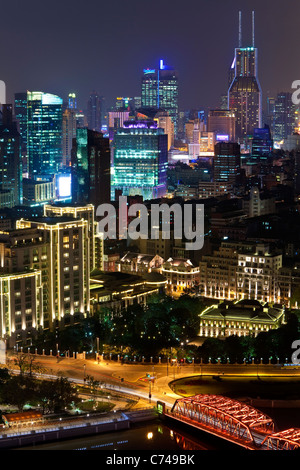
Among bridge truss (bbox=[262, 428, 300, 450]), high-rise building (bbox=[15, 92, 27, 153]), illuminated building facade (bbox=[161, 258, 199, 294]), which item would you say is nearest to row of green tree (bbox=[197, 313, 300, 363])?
bridge truss (bbox=[262, 428, 300, 450])

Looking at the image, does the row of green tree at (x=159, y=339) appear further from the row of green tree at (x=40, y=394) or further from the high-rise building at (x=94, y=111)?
the high-rise building at (x=94, y=111)

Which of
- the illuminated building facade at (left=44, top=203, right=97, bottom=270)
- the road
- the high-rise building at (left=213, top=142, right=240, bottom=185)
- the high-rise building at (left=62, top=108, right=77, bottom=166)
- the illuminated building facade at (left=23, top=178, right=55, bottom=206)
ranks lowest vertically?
the road

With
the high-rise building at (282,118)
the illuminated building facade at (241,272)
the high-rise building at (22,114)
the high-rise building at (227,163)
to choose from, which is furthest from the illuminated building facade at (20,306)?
the high-rise building at (282,118)

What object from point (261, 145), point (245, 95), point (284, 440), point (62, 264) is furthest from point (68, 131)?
point (284, 440)

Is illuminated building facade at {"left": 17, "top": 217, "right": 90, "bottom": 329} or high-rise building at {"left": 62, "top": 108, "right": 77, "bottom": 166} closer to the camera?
illuminated building facade at {"left": 17, "top": 217, "right": 90, "bottom": 329}

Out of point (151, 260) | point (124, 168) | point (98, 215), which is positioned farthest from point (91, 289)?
point (124, 168)

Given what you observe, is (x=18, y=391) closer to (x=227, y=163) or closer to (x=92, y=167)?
(x=92, y=167)

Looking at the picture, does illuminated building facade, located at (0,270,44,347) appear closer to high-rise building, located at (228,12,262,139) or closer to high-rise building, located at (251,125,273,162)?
high-rise building, located at (251,125,273,162)

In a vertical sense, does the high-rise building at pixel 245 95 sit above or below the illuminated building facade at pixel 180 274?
above
